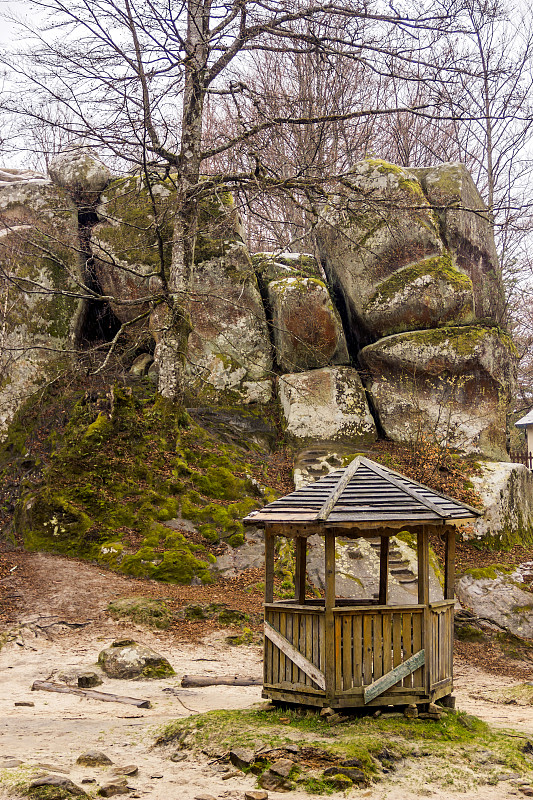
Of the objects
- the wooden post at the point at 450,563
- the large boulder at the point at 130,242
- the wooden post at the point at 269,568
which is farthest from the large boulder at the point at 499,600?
the large boulder at the point at 130,242

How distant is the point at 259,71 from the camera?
85.1 ft

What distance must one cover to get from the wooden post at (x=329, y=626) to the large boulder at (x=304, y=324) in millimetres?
11181

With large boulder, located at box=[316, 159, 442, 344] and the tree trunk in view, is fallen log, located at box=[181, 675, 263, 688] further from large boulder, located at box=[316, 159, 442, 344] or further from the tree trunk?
large boulder, located at box=[316, 159, 442, 344]

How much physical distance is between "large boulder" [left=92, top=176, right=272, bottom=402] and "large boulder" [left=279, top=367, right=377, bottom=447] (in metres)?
1.02

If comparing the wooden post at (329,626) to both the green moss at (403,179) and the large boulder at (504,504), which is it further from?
the green moss at (403,179)

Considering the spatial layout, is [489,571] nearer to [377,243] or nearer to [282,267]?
[377,243]

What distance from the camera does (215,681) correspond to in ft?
27.7

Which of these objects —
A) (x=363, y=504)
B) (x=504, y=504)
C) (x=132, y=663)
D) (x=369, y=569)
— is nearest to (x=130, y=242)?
Result: (x=369, y=569)

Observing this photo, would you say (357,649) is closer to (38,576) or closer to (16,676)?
(16,676)

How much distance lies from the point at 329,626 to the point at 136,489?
25.0 ft

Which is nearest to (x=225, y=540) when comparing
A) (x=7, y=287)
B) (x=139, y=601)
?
(x=139, y=601)

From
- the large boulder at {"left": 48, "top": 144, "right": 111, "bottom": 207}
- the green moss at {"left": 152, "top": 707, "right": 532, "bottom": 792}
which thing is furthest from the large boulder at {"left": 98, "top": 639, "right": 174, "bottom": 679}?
the large boulder at {"left": 48, "top": 144, "right": 111, "bottom": 207}

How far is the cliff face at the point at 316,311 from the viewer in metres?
17.1

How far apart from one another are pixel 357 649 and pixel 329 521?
135 cm
